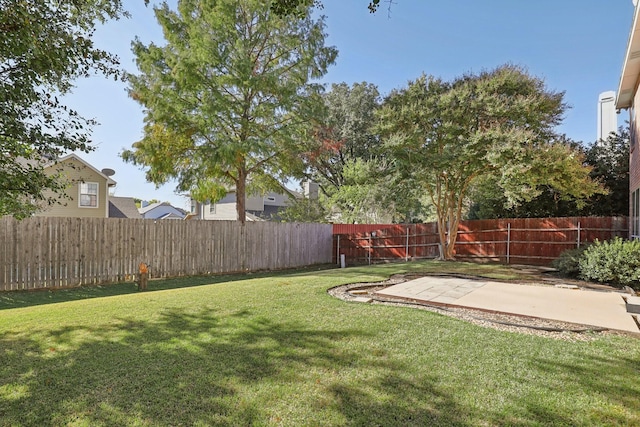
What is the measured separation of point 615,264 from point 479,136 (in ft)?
15.9

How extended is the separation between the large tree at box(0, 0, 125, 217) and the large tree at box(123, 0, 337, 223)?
6471mm

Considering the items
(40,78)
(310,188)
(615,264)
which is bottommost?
(615,264)

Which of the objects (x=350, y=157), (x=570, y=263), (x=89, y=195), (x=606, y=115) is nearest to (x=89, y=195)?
(x=89, y=195)

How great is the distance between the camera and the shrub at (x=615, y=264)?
6.74m

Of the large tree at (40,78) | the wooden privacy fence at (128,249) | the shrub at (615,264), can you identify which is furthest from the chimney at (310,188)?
the large tree at (40,78)

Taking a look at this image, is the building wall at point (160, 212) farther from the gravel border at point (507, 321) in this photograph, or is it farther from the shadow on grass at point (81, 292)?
the gravel border at point (507, 321)

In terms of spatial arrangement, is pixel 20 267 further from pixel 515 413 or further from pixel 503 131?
pixel 503 131

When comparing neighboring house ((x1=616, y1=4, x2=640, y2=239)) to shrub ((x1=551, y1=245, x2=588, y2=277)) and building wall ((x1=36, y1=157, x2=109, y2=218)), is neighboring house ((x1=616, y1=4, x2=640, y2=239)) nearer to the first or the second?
shrub ((x1=551, y1=245, x2=588, y2=277))

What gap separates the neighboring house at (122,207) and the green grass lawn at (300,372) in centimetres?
1606

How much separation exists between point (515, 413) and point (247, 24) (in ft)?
42.5

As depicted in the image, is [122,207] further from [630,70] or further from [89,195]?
[630,70]

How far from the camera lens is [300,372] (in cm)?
283

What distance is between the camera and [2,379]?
8.85 ft

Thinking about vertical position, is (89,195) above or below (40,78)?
below
